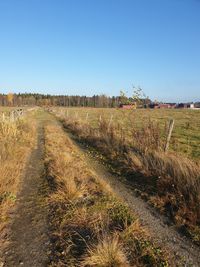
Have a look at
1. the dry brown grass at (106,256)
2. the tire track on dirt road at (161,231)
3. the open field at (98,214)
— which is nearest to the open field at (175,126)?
the open field at (98,214)

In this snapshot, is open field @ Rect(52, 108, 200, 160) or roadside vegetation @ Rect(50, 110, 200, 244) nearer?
roadside vegetation @ Rect(50, 110, 200, 244)

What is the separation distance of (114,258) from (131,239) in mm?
791

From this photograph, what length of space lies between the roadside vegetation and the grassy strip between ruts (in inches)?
40.3

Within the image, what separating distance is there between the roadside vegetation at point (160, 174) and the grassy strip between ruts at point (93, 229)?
1024mm

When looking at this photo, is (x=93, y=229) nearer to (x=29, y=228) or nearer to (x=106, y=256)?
(x=106, y=256)

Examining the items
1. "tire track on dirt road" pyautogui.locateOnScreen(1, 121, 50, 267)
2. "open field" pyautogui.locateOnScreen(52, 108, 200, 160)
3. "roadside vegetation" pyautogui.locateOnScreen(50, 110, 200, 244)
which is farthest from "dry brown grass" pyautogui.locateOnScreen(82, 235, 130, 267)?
"open field" pyautogui.locateOnScreen(52, 108, 200, 160)

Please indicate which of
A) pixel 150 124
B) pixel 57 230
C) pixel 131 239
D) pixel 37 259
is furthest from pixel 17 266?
pixel 150 124

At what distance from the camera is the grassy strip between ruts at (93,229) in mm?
4043

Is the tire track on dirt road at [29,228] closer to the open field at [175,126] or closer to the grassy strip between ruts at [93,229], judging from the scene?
the grassy strip between ruts at [93,229]

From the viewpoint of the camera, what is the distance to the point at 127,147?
1196cm

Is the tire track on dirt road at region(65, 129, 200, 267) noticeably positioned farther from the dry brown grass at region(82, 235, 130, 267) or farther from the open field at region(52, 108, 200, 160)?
the open field at region(52, 108, 200, 160)

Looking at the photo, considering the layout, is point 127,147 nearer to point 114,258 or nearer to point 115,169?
point 115,169

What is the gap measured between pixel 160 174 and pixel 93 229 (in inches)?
149

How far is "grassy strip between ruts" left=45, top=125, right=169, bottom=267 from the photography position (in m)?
4.04
